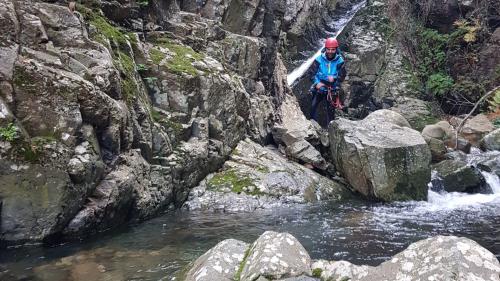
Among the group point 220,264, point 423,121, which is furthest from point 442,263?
point 423,121

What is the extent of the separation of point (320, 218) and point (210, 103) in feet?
13.8

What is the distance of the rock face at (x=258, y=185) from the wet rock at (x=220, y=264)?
494 cm

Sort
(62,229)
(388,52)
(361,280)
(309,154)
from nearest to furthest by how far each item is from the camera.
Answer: (361,280), (62,229), (309,154), (388,52)

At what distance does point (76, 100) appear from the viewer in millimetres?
7090

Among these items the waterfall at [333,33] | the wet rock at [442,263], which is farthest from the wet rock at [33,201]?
the waterfall at [333,33]

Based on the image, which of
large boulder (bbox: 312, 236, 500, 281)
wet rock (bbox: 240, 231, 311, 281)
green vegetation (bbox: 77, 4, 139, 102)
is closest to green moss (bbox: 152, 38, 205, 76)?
green vegetation (bbox: 77, 4, 139, 102)

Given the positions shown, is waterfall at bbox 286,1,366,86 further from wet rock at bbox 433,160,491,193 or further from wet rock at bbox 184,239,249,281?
wet rock at bbox 184,239,249,281

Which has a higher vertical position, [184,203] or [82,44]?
[82,44]

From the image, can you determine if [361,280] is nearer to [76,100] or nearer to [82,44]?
[76,100]

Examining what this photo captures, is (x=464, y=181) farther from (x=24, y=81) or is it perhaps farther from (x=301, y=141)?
(x=24, y=81)

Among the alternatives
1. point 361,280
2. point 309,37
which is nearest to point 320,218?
point 361,280

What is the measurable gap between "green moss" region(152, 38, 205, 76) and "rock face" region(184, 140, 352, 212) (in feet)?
8.83

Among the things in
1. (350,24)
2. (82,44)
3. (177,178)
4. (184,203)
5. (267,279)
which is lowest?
(184,203)

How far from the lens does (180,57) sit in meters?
11.2
